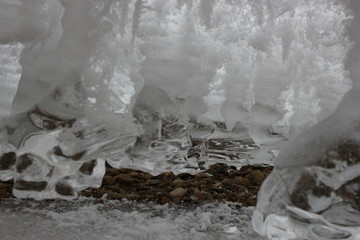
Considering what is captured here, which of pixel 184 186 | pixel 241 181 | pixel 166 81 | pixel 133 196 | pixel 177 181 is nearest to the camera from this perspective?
pixel 166 81

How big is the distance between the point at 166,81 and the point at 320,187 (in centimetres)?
55

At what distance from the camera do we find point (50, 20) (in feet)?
3.02

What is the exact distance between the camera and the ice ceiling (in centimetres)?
70

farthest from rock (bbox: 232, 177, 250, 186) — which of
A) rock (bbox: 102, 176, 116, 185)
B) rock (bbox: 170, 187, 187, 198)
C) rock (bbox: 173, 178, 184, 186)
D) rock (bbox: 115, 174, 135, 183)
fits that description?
rock (bbox: 102, 176, 116, 185)

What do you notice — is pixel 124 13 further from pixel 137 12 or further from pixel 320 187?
pixel 320 187

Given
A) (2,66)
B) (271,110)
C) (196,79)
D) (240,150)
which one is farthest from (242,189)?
(2,66)

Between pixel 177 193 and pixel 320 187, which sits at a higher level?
pixel 320 187

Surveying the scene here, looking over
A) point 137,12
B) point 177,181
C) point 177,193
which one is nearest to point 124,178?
point 177,181

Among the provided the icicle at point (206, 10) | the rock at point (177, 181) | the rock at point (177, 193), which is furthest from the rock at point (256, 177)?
the icicle at point (206, 10)

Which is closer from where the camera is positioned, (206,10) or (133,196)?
(206,10)

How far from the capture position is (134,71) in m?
1.11

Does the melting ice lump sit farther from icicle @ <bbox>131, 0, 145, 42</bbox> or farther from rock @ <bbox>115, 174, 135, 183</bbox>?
rock @ <bbox>115, 174, 135, 183</bbox>

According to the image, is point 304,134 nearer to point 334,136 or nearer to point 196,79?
point 334,136

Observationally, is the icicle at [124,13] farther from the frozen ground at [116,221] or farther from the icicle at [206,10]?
the frozen ground at [116,221]
